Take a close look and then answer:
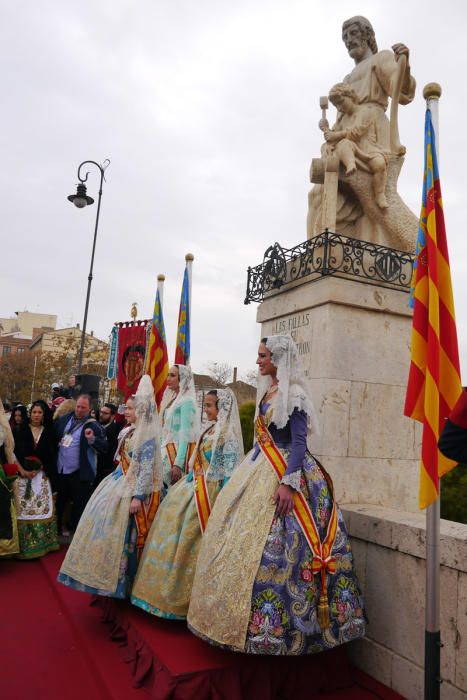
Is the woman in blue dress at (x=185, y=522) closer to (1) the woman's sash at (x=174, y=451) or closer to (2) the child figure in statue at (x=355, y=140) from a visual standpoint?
(1) the woman's sash at (x=174, y=451)

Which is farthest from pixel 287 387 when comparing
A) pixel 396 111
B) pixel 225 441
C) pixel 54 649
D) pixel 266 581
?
pixel 396 111

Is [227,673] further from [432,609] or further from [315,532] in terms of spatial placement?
[432,609]

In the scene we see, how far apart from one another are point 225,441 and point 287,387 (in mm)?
974

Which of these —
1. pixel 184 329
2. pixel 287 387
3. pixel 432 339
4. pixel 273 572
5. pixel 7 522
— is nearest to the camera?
pixel 432 339

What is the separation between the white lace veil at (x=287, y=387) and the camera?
3037 mm

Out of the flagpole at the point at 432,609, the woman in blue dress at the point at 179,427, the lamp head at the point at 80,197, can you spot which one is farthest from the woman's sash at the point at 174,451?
the lamp head at the point at 80,197

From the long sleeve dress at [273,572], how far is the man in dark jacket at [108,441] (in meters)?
3.45

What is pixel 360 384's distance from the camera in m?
4.09

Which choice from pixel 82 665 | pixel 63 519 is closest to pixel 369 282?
pixel 82 665

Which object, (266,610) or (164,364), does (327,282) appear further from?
(164,364)

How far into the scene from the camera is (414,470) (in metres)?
4.26

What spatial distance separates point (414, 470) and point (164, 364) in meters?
4.88

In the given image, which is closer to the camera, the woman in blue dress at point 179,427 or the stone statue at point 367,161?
the woman in blue dress at point 179,427

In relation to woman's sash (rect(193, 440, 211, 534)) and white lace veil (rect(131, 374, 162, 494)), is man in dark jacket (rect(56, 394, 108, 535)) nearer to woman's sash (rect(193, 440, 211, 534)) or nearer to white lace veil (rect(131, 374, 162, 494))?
white lace veil (rect(131, 374, 162, 494))
